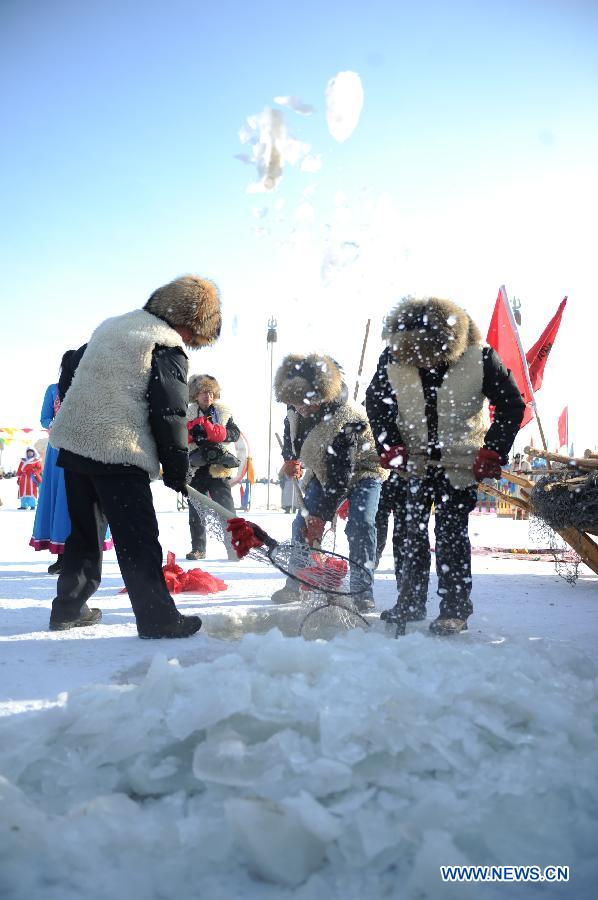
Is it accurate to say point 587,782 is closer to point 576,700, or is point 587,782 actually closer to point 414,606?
point 576,700

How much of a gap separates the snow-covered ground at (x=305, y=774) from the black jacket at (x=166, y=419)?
105 centimetres

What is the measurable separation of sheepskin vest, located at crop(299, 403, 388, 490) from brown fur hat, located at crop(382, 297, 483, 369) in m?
0.83

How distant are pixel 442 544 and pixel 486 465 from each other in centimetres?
48

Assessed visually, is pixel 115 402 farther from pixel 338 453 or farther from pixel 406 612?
pixel 406 612

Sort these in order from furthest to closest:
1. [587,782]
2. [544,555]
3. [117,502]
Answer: [544,555], [117,502], [587,782]

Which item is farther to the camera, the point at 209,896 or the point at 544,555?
the point at 544,555

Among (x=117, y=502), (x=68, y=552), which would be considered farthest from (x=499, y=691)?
(x=68, y=552)

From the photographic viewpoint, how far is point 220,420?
6215 millimetres

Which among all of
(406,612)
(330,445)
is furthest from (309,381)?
(406,612)

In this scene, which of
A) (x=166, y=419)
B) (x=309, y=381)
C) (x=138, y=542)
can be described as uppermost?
(x=309, y=381)

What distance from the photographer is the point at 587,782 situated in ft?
4.37

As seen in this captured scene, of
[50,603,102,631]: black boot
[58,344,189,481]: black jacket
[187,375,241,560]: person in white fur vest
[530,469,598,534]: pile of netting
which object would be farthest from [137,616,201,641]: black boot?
[187,375,241,560]: person in white fur vest

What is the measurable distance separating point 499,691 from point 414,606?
5.35 feet

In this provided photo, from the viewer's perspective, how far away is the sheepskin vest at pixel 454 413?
3148 millimetres
